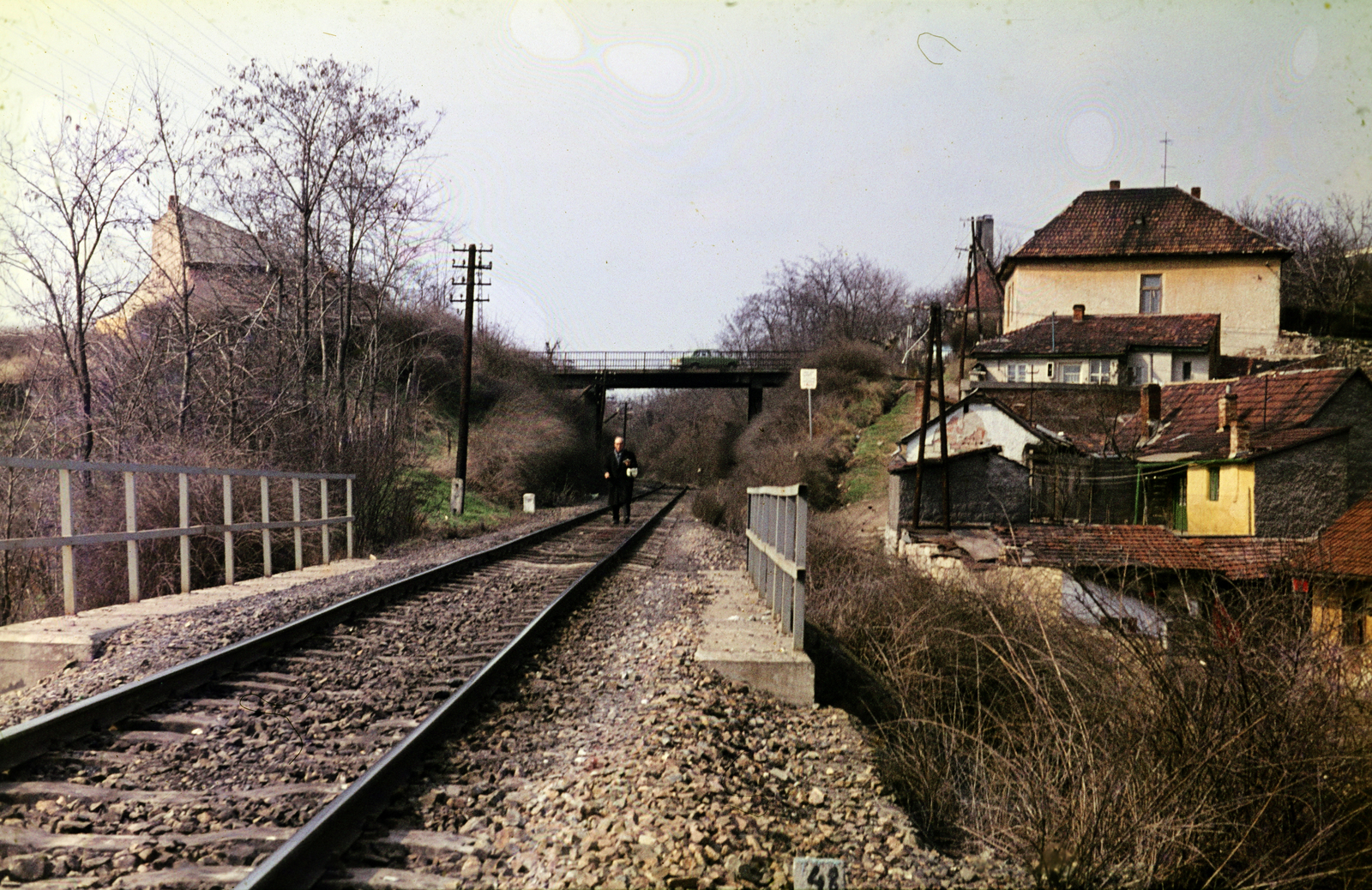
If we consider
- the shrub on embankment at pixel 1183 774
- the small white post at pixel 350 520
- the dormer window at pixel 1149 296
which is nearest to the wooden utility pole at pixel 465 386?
the small white post at pixel 350 520

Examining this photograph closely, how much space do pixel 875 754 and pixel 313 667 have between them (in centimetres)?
412

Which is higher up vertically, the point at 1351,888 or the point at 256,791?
the point at 256,791

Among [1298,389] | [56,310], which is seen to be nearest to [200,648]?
[56,310]

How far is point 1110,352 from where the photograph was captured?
42.8m

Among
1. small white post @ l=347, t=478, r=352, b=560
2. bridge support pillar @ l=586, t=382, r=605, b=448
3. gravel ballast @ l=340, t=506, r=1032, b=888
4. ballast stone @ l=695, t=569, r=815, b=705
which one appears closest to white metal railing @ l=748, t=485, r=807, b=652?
ballast stone @ l=695, t=569, r=815, b=705

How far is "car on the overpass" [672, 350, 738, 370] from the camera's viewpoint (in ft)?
191

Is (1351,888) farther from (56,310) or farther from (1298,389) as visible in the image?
(1298,389)

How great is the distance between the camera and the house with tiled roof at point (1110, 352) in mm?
42969

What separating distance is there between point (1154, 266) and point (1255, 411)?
77.1 ft

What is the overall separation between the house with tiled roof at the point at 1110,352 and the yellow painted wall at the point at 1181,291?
2.80 meters

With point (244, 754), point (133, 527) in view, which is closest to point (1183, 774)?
point (244, 754)

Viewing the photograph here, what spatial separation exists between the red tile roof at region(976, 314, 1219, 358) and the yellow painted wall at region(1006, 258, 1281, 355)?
241 centimetres

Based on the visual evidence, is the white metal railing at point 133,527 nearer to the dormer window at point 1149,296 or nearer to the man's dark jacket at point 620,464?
the man's dark jacket at point 620,464

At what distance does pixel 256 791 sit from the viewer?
4.59 metres
